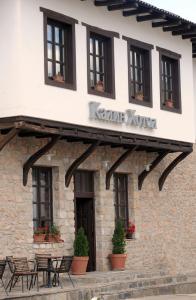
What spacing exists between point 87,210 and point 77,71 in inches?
154

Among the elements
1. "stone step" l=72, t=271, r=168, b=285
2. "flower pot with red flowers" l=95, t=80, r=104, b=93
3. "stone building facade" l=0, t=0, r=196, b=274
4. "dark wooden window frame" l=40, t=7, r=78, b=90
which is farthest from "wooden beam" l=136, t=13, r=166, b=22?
"stone step" l=72, t=271, r=168, b=285

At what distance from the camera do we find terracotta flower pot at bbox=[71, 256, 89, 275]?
63.7 ft

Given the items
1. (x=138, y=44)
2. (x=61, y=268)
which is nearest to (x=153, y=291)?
(x=61, y=268)

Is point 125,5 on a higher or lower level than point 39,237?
higher

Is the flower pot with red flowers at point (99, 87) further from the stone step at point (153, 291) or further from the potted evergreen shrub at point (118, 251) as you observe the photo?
the stone step at point (153, 291)

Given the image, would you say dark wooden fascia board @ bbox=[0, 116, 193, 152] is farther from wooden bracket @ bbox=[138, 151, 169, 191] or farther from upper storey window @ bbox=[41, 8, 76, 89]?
upper storey window @ bbox=[41, 8, 76, 89]

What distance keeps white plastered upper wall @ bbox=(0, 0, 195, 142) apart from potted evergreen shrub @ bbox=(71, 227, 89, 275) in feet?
8.70

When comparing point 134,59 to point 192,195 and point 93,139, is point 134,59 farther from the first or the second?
point 192,195

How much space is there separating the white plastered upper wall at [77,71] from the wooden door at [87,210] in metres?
1.71

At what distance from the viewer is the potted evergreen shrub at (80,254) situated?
63.7ft

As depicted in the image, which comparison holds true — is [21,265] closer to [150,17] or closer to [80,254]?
[80,254]

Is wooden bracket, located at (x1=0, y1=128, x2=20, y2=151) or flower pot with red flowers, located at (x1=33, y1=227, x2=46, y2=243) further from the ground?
wooden bracket, located at (x1=0, y1=128, x2=20, y2=151)

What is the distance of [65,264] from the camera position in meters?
18.2

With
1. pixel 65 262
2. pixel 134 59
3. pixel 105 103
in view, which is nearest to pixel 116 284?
pixel 65 262
